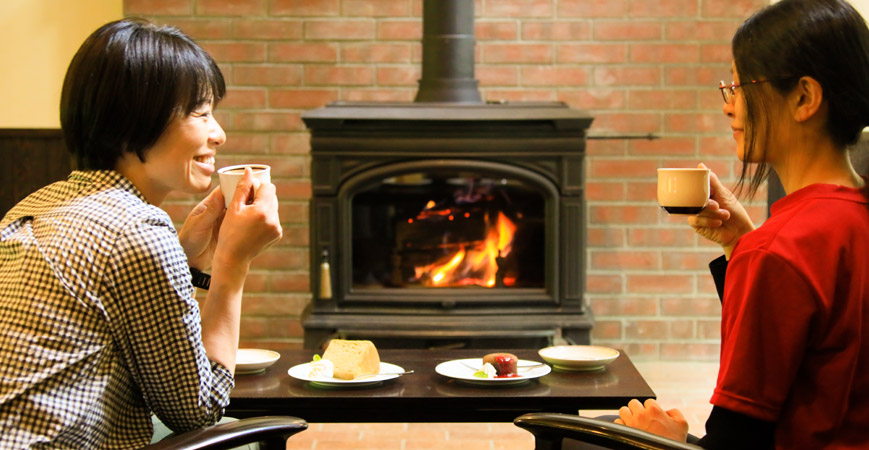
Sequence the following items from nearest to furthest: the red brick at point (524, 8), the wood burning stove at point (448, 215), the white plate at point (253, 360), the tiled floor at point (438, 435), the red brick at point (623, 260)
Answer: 1. the white plate at point (253, 360)
2. the tiled floor at point (438, 435)
3. the wood burning stove at point (448, 215)
4. the red brick at point (524, 8)
5. the red brick at point (623, 260)

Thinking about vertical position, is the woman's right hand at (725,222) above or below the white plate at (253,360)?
above

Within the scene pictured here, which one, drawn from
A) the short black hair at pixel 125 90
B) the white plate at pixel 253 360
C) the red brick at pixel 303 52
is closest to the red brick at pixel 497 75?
the red brick at pixel 303 52

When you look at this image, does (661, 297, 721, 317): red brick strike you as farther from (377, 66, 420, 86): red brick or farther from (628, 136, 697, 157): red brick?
(377, 66, 420, 86): red brick

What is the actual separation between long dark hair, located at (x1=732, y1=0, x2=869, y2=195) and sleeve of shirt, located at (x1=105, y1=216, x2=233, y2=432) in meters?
0.84

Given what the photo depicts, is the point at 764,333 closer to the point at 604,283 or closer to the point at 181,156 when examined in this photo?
the point at 181,156

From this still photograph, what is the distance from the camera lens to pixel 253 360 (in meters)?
2.06

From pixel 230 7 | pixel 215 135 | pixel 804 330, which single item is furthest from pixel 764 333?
pixel 230 7

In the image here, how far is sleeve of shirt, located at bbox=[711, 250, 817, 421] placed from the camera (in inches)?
47.8

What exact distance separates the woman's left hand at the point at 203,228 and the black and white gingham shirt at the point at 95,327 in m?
0.31

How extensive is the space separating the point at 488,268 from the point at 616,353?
118 cm

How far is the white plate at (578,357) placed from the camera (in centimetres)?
204

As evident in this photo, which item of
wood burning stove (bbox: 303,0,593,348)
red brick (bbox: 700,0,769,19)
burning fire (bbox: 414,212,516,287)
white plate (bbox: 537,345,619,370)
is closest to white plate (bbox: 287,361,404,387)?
white plate (bbox: 537,345,619,370)

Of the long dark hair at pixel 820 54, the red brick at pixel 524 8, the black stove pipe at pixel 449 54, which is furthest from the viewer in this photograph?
the red brick at pixel 524 8

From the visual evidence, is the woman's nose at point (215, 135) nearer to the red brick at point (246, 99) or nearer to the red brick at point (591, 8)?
the red brick at point (246, 99)
